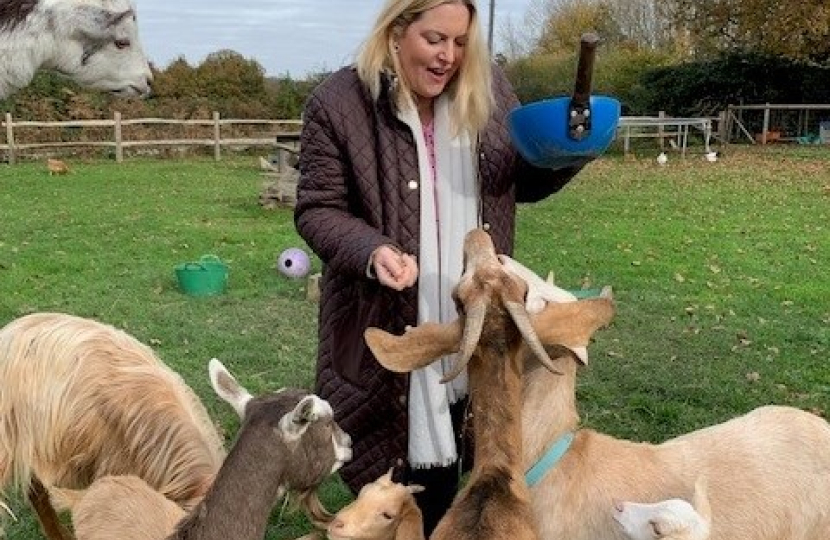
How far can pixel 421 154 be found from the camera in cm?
338

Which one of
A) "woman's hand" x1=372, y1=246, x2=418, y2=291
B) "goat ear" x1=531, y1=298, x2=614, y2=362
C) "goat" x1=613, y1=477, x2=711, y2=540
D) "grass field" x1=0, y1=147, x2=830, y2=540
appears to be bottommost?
"grass field" x1=0, y1=147, x2=830, y2=540

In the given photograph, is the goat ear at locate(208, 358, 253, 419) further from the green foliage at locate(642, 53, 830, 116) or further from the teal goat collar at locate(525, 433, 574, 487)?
the green foliage at locate(642, 53, 830, 116)

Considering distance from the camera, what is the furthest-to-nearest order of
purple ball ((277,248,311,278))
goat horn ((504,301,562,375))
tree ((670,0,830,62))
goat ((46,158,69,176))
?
tree ((670,0,830,62)) < goat ((46,158,69,176)) < purple ball ((277,248,311,278)) < goat horn ((504,301,562,375))

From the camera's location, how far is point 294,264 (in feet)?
31.7

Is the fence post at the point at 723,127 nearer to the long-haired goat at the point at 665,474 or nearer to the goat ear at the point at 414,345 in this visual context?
the long-haired goat at the point at 665,474

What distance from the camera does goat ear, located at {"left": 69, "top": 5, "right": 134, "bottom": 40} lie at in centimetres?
330

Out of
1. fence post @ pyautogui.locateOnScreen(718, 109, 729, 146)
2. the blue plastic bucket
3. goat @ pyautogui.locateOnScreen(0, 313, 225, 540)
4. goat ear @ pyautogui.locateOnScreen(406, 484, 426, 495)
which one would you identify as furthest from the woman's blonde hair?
fence post @ pyautogui.locateOnScreen(718, 109, 729, 146)

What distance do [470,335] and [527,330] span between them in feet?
0.52

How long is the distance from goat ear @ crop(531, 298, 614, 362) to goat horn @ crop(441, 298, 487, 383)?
0.20 meters

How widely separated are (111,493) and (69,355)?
0.71 m

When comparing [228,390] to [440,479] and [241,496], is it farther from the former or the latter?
[440,479]

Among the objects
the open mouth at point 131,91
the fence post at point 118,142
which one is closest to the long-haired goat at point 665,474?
the open mouth at point 131,91

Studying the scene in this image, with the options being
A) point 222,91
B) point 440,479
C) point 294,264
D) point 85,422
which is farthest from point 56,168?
point 440,479

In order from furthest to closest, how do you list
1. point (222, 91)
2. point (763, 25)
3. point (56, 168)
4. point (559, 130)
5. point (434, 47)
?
point (222, 91), point (763, 25), point (56, 168), point (434, 47), point (559, 130)
